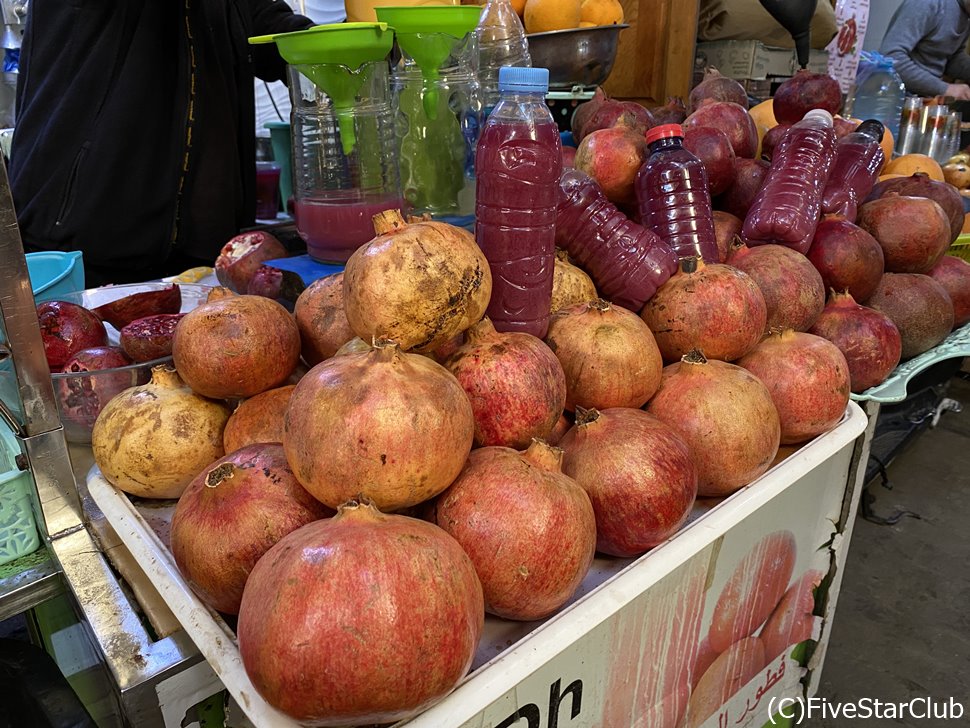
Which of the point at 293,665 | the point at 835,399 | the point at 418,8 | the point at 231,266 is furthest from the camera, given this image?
the point at 231,266

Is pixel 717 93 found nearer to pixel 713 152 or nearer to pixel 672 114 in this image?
pixel 672 114

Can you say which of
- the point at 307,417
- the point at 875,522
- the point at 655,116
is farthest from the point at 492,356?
the point at 875,522

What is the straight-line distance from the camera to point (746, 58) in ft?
14.3

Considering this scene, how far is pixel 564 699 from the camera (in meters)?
0.97

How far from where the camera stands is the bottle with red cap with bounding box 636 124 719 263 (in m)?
1.45

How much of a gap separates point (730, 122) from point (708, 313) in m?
0.94

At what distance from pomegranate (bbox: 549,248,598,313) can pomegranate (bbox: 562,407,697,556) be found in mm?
361

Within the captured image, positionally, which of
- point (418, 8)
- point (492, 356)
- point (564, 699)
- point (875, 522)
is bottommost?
point (875, 522)

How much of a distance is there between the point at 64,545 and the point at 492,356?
0.74 m

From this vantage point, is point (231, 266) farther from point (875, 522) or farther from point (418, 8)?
point (875, 522)

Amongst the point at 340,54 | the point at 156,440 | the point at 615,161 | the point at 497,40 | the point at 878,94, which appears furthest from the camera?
the point at 878,94

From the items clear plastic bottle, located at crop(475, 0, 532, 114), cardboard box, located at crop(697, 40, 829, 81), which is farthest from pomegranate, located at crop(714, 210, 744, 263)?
cardboard box, located at crop(697, 40, 829, 81)

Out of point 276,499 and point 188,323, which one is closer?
point 276,499

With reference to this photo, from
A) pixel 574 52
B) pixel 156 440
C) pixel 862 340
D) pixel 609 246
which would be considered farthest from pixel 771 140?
pixel 156 440
